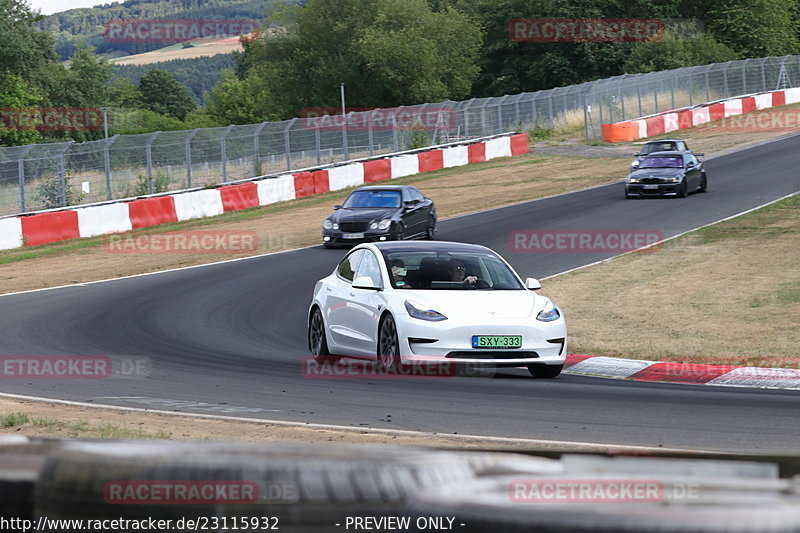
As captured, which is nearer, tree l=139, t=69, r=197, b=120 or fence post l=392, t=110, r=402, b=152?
fence post l=392, t=110, r=402, b=152

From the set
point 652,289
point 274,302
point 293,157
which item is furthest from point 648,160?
point 274,302

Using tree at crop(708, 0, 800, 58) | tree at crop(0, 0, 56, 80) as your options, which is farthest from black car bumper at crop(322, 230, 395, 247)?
tree at crop(708, 0, 800, 58)

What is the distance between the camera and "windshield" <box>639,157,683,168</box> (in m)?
33.8

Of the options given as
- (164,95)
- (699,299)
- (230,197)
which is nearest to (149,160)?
(230,197)

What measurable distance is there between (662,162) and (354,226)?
12.0 m

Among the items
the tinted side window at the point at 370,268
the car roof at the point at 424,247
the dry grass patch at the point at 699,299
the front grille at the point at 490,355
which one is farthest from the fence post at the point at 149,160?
the front grille at the point at 490,355

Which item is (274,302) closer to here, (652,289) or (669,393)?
(652,289)

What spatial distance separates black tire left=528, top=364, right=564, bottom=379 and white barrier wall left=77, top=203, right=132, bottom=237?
20177mm

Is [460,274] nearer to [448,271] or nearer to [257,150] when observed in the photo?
[448,271]

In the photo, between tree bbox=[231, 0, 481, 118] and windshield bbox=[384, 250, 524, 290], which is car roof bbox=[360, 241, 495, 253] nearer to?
windshield bbox=[384, 250, 524, 290]

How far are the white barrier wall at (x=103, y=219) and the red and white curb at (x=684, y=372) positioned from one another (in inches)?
756

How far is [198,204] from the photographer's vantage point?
1342 inches

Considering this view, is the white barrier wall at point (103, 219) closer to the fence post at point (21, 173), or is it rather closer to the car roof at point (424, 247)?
the fence post at point (21, 173)

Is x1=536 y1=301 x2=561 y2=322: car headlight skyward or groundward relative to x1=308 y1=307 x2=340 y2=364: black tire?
skyward
